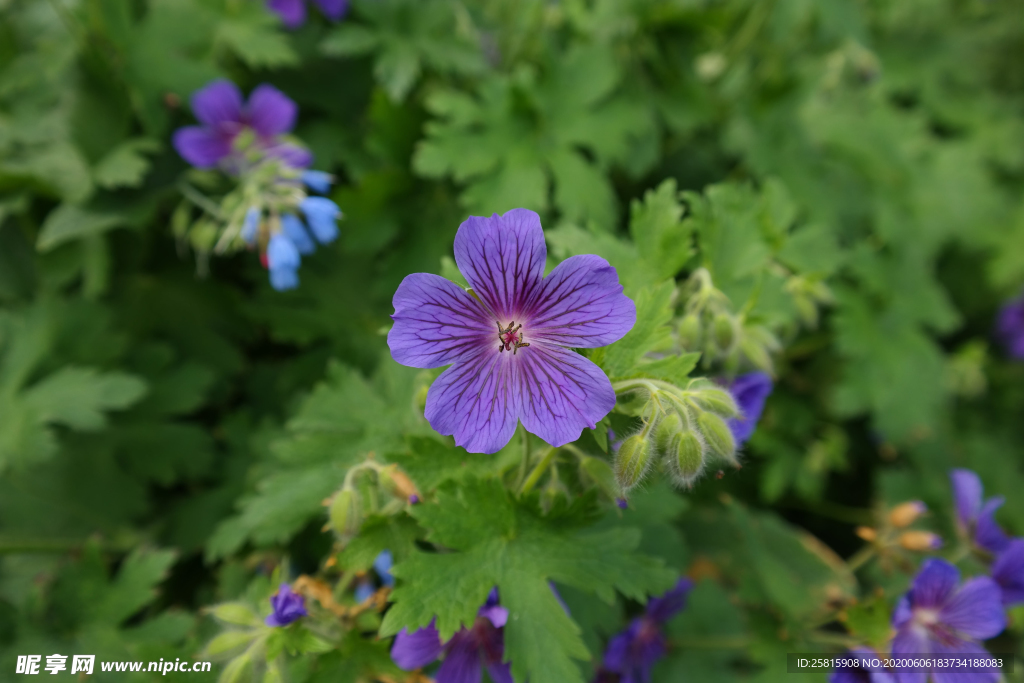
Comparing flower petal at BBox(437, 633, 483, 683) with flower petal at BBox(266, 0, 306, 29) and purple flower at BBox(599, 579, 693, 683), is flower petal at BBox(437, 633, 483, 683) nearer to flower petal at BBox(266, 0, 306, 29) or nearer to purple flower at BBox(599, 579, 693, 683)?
purple flower at BBox(599, 579, 693, 683)

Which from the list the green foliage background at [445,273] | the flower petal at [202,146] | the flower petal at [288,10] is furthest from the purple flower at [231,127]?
the flower petal at [288,10]

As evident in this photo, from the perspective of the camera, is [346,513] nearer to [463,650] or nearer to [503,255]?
[463,650]

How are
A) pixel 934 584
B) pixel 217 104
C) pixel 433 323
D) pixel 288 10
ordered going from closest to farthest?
pixel 433 323 → pixel 934 584 → pixel 217 104 → pixel 288 10

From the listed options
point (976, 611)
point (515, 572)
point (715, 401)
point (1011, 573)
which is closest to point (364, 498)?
point (515, 572)

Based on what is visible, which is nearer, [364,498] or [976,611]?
[364,498]

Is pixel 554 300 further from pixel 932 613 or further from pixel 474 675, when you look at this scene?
pixel 932 613

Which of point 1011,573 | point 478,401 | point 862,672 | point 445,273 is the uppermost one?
point 445,273

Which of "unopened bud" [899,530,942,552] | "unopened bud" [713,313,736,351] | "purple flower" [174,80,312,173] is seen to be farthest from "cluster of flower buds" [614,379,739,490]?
"purple flower" [174,80,312,173]
